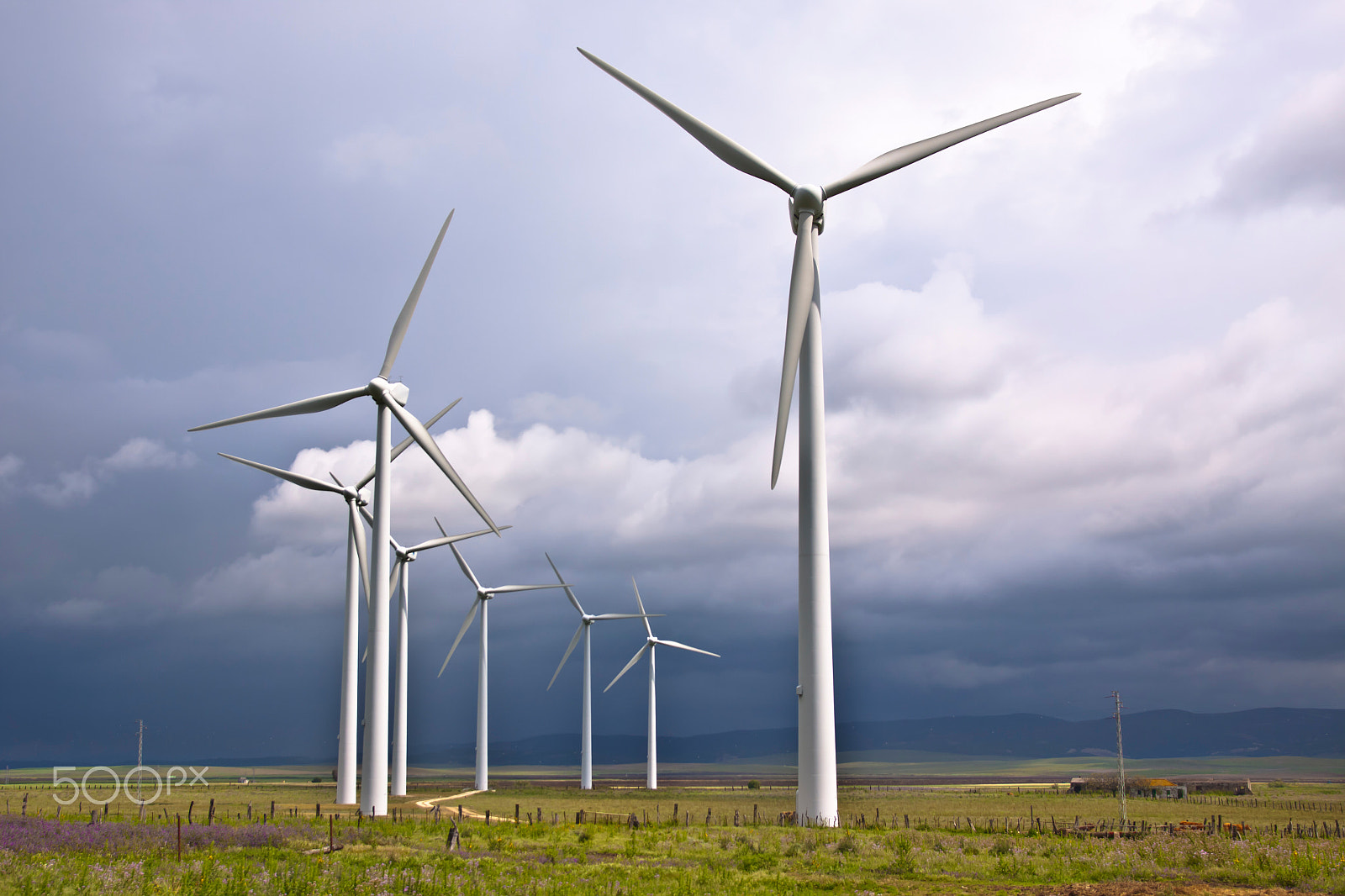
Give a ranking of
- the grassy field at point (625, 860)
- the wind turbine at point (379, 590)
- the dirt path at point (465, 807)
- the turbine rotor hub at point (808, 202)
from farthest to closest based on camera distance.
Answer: the dirt path at point (465, 807) < the wind turbine at point (379, 590) < the turbine rotor hub at point (808, 202) < the grassy field at point (625, 860)

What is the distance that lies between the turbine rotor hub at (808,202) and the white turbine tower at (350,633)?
34.5 m

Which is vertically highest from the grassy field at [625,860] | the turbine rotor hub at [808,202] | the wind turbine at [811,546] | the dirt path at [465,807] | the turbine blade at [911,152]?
the turbine blade at [911,152]

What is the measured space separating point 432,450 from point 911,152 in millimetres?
28323

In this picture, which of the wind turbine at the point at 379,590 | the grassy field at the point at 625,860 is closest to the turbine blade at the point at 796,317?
the grassy field at the point at 625,860

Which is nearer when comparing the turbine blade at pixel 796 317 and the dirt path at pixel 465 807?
the turbine blade at pixel 796 317

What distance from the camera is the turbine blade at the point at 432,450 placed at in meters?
47.6

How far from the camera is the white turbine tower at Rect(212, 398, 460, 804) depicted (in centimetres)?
6419

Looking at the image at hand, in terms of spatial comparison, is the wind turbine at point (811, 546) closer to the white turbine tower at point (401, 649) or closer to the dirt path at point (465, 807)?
the dirt path at point (465, 807)

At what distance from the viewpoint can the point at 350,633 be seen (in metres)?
63.9

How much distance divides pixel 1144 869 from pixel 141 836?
31.8 meters

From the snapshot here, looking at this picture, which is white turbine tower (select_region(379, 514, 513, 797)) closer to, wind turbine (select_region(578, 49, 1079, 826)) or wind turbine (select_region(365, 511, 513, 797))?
wind turbine (select_region(365, 511, 513, 797))

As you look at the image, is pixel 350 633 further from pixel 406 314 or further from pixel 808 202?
pixel 808 202

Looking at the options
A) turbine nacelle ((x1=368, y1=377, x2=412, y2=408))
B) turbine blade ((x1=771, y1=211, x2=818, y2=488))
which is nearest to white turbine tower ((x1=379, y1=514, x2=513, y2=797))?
turbine nacelle ((x1=368, y1=377, x2=412, y2=408))

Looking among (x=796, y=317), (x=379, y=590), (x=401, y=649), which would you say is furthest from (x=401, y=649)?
(x=796, y=317)
